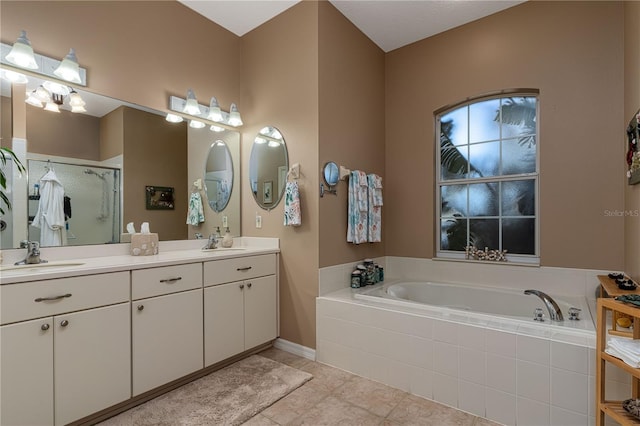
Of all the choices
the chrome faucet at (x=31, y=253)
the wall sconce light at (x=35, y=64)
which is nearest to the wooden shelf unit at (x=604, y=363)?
the chrome faucet at (x=31, y=253)

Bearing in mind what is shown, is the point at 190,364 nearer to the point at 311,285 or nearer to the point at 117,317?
the point at 117,317

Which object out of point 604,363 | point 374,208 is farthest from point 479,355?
point 374,208

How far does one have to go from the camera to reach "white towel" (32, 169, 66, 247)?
1.96 metres

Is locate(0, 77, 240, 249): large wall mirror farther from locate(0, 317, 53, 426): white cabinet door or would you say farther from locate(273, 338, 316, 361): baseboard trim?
locate(273, 338, 316, 361): baseboard trim

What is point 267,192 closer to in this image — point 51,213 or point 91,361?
point 51,213

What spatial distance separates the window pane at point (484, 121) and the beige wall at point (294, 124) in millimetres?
1653

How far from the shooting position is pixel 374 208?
313cm

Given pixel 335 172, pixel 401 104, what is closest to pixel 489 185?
pixel 401 104

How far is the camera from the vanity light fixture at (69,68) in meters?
1.98

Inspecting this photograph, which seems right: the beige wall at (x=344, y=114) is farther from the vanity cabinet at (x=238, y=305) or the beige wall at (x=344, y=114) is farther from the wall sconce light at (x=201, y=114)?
the wall sconce light at (x=201, y=114)

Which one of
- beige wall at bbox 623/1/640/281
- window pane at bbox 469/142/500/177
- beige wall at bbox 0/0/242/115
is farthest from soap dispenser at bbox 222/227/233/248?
beige wall at bbox 623/1/640/281

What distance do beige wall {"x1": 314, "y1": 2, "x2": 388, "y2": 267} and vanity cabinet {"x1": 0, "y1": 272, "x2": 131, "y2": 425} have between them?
1.50 meters

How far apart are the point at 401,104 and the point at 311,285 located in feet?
7.29

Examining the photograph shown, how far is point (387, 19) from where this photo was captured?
2.95 meters
